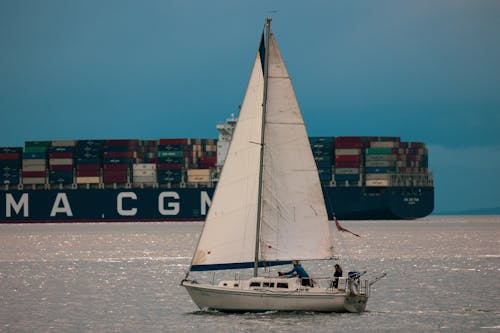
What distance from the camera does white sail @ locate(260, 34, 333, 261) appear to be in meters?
28.9

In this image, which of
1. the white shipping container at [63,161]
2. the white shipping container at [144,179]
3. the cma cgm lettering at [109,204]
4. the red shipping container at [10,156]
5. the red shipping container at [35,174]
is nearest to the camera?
the white shipping container at [144,179]

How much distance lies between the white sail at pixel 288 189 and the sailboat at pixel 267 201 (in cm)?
2

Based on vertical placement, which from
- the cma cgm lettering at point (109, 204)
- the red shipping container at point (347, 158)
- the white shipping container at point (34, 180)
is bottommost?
the cma cgm lettering at point (109, 204)

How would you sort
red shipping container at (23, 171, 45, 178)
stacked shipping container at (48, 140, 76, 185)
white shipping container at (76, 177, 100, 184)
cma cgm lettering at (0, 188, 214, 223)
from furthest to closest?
red shipping container at (23, 171, 45, 178) → cma cgm lettering at (0, 188, 214, 223) → white shipping container at (76, 177, 100, 184) → stacked shipping container at (48, 140, 76, 185)

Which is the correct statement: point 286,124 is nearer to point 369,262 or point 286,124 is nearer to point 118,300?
point 118,300

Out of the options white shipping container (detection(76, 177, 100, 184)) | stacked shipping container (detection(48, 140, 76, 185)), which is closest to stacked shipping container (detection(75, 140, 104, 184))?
white shipping container (detection(76, 177, 100, 184))

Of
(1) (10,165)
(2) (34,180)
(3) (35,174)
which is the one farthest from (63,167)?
(1) (10,165)

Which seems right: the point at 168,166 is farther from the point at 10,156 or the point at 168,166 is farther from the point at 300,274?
the point at 300,274

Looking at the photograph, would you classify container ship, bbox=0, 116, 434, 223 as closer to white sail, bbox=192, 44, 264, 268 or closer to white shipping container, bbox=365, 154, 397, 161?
white shipping container, bbox=365, 154, 397, 161

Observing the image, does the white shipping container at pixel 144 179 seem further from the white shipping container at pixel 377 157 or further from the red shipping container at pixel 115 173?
the white shipping container at pixel 377 157

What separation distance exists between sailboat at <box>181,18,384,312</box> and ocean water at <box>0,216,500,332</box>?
1145 mm

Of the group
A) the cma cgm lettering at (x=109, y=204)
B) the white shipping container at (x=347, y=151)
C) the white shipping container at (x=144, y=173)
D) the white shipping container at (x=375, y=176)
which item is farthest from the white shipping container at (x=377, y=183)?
the white shipping container at (x=144, y=173)

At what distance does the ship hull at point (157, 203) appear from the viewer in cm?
10994

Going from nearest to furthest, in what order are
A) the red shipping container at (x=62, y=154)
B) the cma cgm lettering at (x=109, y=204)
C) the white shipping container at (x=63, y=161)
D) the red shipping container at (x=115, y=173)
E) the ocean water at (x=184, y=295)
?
the ocean water at (x=184, y=295)
the red shipping container at (x=115, y=173)
the red shipping container at (x=62, y=154)
the white shipping container at (x=63, y=161)
the cma cgm lettering at (x=109, y=204)
